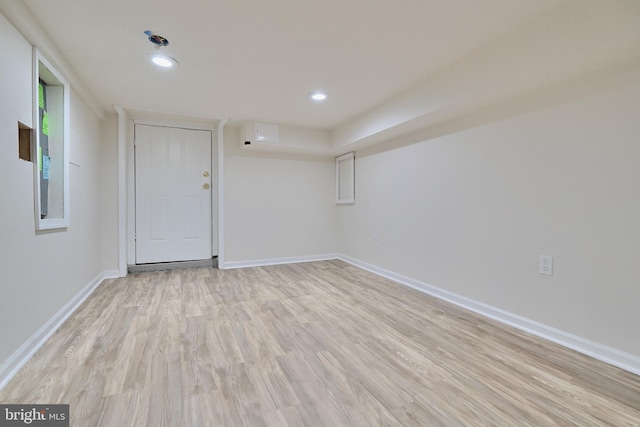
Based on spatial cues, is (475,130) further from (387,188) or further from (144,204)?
(144,204)

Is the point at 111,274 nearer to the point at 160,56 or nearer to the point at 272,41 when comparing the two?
the point at 160,56

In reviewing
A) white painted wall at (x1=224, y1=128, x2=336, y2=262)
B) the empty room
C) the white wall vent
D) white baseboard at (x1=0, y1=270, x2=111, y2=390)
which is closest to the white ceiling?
the empty room

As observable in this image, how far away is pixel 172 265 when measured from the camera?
3.82m

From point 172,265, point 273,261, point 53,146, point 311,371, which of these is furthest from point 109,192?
point 311,371

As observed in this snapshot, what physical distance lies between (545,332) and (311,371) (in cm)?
162

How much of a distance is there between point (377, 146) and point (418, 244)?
1.40m

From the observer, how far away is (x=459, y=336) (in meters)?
1.94

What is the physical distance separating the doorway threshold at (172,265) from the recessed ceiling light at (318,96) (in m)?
2.54

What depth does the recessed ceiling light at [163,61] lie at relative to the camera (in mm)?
2098

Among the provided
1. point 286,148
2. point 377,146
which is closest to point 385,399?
point 377,146
